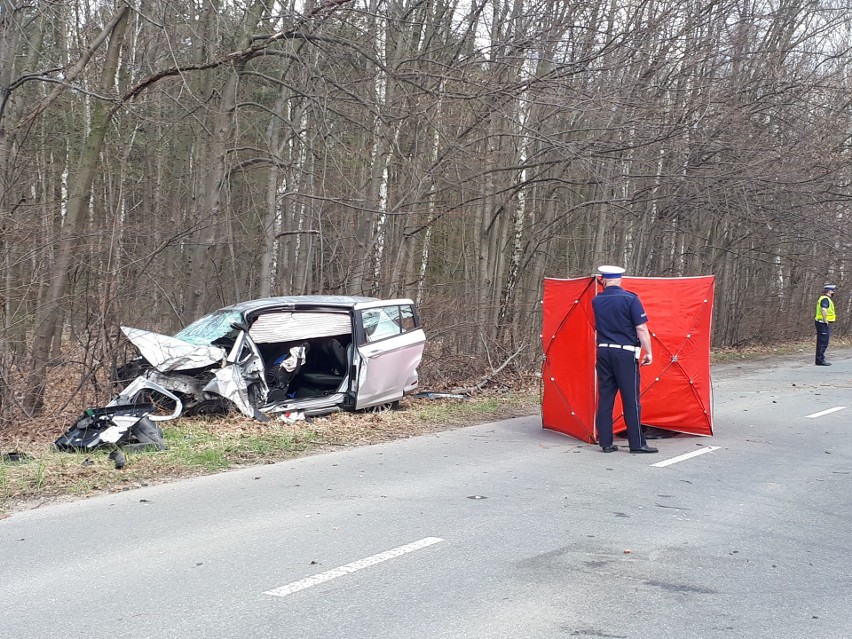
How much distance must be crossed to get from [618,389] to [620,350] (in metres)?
0.47

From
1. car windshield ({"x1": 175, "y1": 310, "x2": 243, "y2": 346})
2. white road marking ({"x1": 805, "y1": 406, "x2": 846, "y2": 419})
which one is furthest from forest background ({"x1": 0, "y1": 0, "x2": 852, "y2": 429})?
white road marking ({"x1": 805, "y1": 406, "x2": 846, "y2": 419})

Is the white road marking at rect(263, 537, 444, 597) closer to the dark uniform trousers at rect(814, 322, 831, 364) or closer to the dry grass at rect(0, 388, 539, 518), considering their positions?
the dry grass at rect(0, 388, 539, 518)

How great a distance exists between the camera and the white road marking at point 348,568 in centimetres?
515

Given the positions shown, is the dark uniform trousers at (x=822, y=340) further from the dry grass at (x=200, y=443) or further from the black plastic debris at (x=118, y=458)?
the black plastic debris at (x=118, y=458)

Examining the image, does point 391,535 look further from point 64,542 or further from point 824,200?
point 824,200

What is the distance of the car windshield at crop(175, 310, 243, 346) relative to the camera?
1139 cm

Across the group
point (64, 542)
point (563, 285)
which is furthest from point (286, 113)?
point (64, 542)

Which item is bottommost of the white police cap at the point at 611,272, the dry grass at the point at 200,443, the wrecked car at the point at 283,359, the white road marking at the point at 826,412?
the dry grass at the point at 200,443

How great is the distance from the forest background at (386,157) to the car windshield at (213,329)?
2.85ft

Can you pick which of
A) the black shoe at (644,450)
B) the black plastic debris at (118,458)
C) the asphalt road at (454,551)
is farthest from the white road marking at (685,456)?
the black plastic debris at (118,458)

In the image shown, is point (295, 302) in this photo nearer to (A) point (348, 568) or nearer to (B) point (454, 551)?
(B) point (454, 551)

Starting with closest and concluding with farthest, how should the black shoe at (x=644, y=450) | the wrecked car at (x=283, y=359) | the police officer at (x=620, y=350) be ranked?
the police officer at (x=620, y=350)
the black shoe at (x=644, y=450)
the wrecked car at (x=283, y=359)

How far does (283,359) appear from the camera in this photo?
1252 centimetres

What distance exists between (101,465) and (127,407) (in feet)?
4.36
